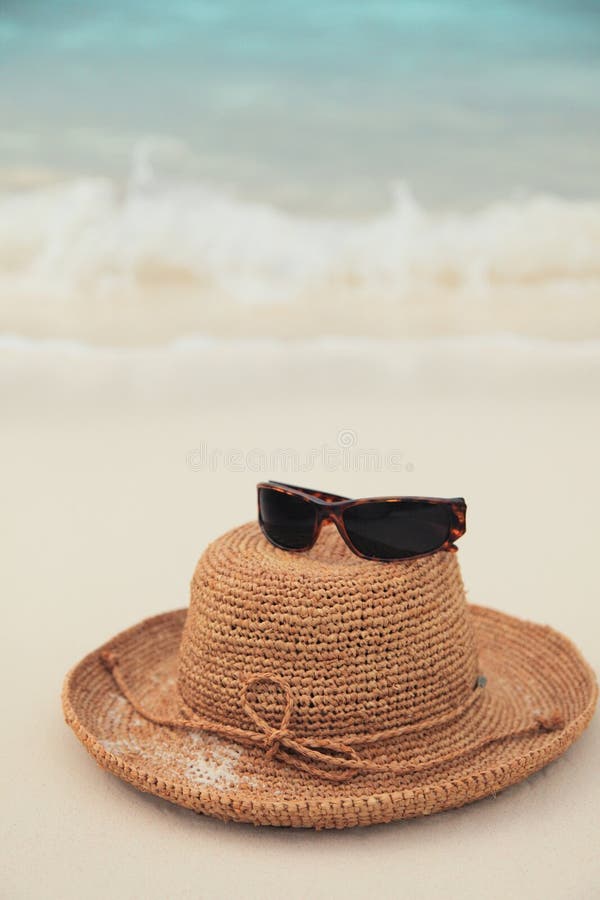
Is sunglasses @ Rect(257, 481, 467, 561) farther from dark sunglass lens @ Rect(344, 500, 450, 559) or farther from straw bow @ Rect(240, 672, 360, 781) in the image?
straw bow @ Rect(240, 672, 360, 781)

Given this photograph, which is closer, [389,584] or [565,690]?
[389,584]

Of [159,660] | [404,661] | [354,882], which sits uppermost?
[404,661]

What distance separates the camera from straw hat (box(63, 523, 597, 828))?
120 cm

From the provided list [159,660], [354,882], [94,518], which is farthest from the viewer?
[94,518]

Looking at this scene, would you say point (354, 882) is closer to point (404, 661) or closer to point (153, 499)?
point (404, 661)

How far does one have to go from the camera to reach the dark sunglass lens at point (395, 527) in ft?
4.24

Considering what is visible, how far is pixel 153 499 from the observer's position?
2.75 m

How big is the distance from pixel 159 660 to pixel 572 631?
76cm

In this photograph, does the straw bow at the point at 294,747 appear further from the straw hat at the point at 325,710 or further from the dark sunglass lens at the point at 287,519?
the dark sunglass lens at the point at 287,519

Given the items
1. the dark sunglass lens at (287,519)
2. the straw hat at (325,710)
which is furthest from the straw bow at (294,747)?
the dark sunglass lens at (287,519)

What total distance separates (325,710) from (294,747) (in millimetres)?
59

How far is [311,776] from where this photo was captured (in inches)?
48.4

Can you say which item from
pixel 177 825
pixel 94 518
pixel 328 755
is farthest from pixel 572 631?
pixel 94 518

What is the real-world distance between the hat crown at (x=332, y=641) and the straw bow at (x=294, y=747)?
0.03 ft
